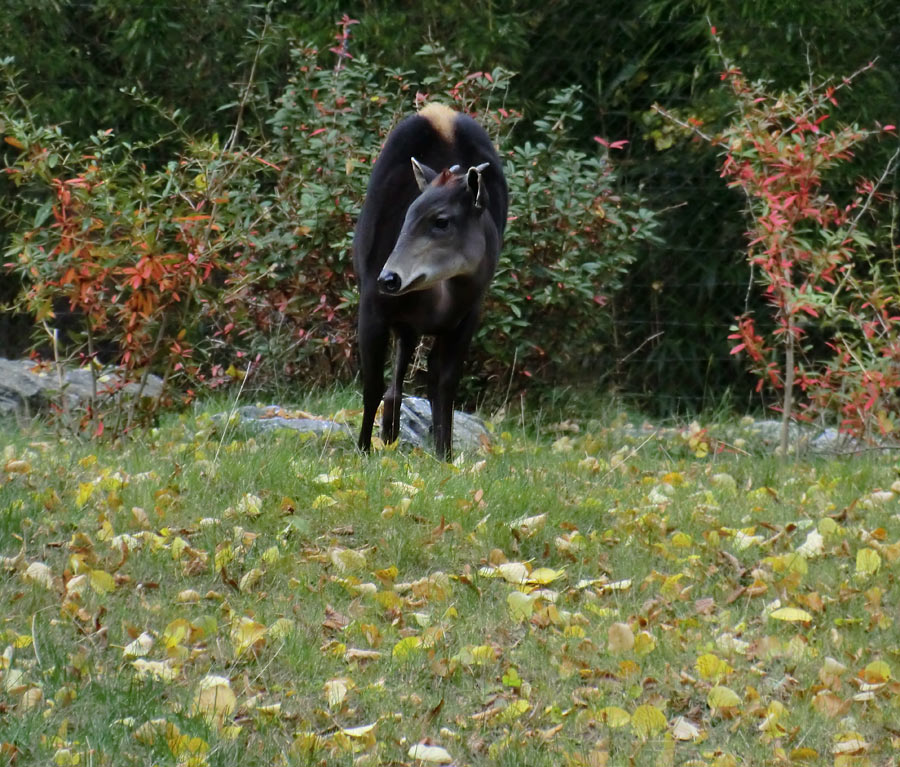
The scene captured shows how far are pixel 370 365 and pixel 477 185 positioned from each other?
0.90 m

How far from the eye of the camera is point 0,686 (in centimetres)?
316

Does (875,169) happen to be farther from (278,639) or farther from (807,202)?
(278,639)

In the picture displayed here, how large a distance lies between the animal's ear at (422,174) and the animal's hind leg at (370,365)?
59 cm

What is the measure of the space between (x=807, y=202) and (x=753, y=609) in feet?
10.5

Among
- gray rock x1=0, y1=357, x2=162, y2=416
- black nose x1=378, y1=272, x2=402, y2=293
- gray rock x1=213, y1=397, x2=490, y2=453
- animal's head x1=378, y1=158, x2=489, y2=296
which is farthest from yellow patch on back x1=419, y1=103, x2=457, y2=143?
gray rock x1=0, y1=357, x2=162, y2=416

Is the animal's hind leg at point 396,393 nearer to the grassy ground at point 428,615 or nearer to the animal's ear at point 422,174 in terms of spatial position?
the grassy ground at point 428,615

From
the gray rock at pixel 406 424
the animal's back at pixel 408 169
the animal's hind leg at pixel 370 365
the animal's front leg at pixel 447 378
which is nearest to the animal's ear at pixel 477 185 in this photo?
the animal's back at pixel 408 169

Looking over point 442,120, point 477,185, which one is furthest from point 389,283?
point 442,120

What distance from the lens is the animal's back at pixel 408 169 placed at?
5812 mm

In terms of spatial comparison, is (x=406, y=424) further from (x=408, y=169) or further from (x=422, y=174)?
(x=422, y=174)

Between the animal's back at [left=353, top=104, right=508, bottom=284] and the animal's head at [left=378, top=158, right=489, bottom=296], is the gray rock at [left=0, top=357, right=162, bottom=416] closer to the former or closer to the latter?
the animal's back at [left=353, top=104, right=508, bottom=284]

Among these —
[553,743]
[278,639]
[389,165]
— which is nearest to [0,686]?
[278,639]

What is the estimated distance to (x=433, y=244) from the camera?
17.6 ft

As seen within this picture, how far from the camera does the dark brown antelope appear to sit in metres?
5.44
